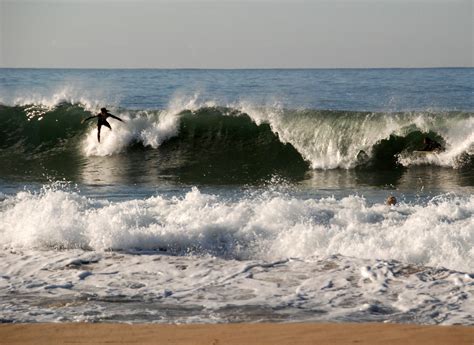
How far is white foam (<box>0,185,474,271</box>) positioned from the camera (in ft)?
29.4

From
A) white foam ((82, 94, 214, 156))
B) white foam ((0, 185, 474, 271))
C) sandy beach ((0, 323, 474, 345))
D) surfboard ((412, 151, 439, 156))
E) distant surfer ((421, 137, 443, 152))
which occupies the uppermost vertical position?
white foam ((82, 94, 214, 156))

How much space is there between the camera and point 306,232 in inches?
370

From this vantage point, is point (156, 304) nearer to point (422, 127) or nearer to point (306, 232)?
point (306, 232)

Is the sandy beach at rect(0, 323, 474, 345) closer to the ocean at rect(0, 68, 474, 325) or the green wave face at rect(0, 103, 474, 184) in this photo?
the ocean at rect(0, 68, 474, 325)

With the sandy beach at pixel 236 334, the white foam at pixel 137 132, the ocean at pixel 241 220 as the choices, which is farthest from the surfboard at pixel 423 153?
the sandy beach at pixel 236 334

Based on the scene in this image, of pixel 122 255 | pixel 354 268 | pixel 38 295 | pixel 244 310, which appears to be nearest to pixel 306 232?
pixel 354 268

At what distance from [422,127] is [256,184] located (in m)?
5.54

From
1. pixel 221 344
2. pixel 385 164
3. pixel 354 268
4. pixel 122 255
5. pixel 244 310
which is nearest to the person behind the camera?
pixel 221 344

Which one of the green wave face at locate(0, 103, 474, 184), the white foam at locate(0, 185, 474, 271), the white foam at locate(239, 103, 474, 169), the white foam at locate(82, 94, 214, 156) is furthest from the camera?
the white foam at locate(82, 94, 214, 156)

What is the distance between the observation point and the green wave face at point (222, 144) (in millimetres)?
17141

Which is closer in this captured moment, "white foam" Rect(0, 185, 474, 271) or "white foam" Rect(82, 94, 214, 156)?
"white foam" Rect(0, 185, 474, 271)

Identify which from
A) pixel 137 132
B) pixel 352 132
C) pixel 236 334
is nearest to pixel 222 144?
pixel 137 132

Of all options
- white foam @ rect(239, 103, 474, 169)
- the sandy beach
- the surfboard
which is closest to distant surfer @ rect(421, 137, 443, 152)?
the surfboard

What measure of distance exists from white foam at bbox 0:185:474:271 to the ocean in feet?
0.08
